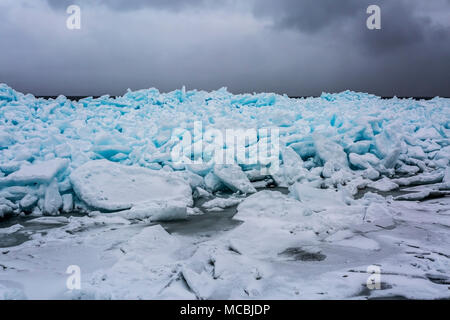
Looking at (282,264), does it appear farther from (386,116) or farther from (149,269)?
(386,116)

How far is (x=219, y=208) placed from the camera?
11.3 ft

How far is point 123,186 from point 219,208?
1.05m

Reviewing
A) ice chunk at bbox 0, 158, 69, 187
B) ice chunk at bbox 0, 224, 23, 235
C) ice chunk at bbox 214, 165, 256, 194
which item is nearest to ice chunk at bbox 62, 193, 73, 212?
ice chunk at bbox 0, 158, 69, 187

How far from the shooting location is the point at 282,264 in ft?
7.02

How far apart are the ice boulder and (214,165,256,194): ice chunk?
424mm

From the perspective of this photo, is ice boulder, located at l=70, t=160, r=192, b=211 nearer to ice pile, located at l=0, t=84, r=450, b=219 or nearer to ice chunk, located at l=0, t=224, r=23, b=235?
ice pile, located at l=0, t=84, r=450, b=219

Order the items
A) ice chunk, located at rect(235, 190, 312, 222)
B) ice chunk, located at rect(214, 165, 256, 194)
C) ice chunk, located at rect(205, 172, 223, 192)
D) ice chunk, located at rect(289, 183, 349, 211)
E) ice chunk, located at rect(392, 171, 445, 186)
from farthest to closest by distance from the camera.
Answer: ice chunk, located at rect(392, 171, 445, 186)
ice chunk, located at rect(205, 172, 223, 192)
ice chunk, located at rect(214, 165, 256, 194)
ice chunk, located at rect(289, 183, 349, 211)
ice chunk, located at rect(235, 190, 312, 222)

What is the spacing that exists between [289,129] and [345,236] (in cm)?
297

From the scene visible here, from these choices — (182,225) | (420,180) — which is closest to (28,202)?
(182,225)

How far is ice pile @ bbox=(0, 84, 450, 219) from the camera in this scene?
342 centimetres

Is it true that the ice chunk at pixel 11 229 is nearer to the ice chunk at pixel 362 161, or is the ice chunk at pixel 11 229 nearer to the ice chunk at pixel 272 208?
the ice chunk at pixel 272 208

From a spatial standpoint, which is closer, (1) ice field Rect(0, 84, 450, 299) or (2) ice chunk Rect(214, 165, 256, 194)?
(1) ice field Rect(0, 84, 450, 299)
